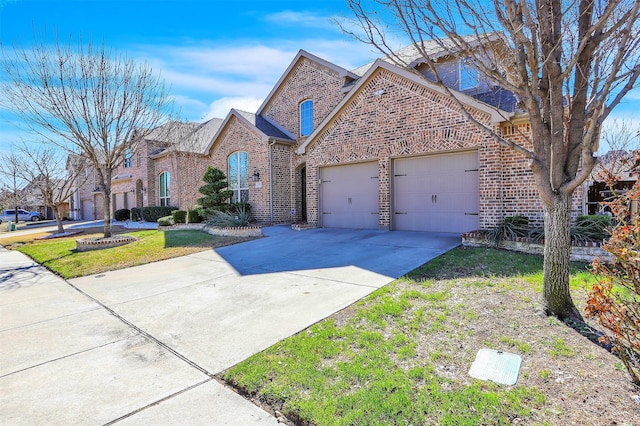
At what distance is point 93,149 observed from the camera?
12.0m

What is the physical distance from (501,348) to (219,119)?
2520 centimetres

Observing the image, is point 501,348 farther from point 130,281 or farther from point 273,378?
point 130,281

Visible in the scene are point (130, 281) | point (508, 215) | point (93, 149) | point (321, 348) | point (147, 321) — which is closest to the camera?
point (321, 348)

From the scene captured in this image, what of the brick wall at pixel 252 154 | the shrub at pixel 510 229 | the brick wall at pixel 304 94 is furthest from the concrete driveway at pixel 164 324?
the brick wall at pixel 304 94

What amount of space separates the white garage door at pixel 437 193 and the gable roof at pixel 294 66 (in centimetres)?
580

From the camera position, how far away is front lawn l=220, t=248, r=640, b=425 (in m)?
2.55

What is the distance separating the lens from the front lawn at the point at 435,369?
2547 mm

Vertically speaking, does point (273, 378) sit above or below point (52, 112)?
below

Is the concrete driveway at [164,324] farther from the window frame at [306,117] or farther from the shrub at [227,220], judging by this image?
the window frame at [306,117]

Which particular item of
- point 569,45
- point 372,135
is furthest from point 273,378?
point 372,135

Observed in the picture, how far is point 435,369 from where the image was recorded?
3.16 meters

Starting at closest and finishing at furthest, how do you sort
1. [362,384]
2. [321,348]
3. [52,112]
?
Answer: [362,384] < [321,348] < [52,112]

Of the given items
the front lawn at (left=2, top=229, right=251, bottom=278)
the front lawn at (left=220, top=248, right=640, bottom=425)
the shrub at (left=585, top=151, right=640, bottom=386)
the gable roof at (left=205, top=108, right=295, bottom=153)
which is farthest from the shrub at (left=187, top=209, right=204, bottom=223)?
the shrub at (left=585, top=151, right=640, bottom=386)

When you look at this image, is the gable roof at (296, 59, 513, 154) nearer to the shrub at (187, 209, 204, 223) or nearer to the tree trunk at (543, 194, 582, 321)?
the tree trunk at (543, 194, 582, 321)
